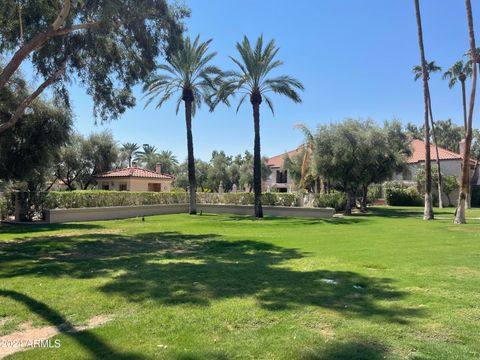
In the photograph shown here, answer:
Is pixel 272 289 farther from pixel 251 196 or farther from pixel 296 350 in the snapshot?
pixel 251 196

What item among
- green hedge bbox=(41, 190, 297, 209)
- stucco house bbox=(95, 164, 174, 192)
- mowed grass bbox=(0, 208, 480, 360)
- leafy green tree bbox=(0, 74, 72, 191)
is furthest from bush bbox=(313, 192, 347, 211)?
mowed grass bbox=(0, 208, 480, 360)

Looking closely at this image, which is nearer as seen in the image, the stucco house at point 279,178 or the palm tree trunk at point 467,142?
the palm tree trunk at point 467,142

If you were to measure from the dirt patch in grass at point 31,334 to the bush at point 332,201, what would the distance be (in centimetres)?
2979

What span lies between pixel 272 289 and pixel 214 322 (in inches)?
81.4

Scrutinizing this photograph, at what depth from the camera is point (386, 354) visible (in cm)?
455

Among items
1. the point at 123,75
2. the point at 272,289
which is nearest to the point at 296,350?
the point at 272,289

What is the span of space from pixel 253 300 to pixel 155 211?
26171mm

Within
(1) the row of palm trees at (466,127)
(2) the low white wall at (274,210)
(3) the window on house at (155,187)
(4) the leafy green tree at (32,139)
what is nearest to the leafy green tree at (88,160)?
(3) the window on house at (155,187)

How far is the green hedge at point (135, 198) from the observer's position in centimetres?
2562

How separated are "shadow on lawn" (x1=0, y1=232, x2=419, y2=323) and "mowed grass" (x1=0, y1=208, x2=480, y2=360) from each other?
0.03 meters

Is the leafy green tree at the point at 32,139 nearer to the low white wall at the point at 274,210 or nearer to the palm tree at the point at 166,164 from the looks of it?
the low white wall at the point at 274,210

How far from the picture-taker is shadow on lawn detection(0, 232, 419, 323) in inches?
270

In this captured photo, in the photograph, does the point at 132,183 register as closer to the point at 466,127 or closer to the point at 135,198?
the point at 135,198

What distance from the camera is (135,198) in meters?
30.8
